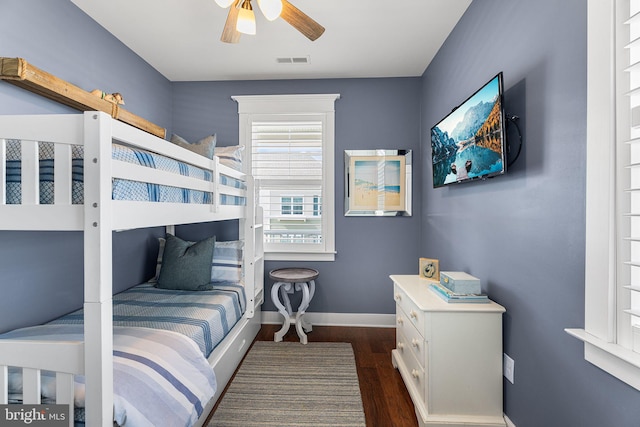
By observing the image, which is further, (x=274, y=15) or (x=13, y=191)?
(x=274, y=15)

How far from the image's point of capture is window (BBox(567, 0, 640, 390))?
99 cm

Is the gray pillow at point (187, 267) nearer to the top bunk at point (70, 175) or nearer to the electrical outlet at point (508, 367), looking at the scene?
the top bunk at point (70, 175)

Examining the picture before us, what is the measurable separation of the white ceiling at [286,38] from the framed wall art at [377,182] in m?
0.82

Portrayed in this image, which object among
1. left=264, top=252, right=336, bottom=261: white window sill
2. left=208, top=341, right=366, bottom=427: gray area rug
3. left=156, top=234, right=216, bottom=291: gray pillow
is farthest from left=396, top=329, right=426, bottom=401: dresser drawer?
left=156, top=234, right=216, bottom=291: gray pillow

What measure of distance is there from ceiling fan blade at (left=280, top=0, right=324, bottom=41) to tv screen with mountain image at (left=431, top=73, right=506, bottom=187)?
3.21 feet

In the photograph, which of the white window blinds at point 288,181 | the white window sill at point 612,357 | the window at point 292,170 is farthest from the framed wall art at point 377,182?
the white window sill at point 612,357

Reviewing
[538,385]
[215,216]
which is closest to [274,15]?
[215,216]

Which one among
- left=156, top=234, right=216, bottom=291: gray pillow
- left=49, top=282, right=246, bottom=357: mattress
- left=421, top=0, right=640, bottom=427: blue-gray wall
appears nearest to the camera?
left=421, top=0, right=640, bottom=427: blue-gray wall

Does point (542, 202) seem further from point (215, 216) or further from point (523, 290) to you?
point (215, 216)

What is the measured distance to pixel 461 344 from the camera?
1.67m

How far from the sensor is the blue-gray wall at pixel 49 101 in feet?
5.48

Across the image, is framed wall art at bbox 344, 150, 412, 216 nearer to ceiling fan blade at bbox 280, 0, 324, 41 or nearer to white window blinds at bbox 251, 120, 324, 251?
white window blinds at bbox 251, 120, 324, 251

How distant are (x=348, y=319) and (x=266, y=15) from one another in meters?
2.75

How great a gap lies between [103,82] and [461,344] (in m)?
3.03
